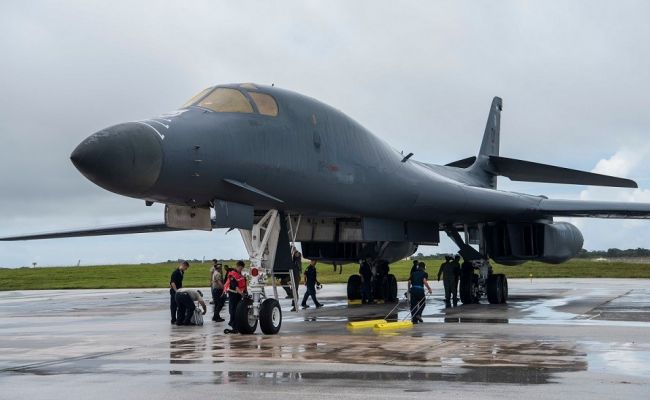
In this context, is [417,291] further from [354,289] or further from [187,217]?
[354,289]

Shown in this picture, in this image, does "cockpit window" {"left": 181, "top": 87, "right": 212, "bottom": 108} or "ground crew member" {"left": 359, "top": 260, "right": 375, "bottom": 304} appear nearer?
"cockpit window" {"left": 181, "top": 87, "right": 212, "bottom": 108}

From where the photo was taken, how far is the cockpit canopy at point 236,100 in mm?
12297

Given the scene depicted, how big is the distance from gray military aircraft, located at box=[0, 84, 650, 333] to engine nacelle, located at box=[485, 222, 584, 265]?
1.2 inches

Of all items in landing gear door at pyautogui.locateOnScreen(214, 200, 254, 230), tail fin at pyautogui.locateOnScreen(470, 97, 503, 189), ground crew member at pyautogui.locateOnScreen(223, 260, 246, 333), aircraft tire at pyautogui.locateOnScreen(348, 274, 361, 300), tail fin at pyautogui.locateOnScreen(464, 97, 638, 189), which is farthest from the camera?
tail fin at pyautogui.locateOnScreen(470, 97, 503, 189)

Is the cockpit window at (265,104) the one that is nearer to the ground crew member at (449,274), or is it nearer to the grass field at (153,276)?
the ground crew member at (449,274)

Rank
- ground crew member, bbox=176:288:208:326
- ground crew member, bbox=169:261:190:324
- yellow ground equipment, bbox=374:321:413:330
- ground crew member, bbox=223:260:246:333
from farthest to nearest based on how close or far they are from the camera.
Result: ground crew member, bbox=169:261:190:324 → ground crew member, bbox=176:288:208:326 → ground crew member, bbox=223:260:246:333 → yellow ground equipment, bbox=374:321:413:330

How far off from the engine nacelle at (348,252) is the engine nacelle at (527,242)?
2.39 meters

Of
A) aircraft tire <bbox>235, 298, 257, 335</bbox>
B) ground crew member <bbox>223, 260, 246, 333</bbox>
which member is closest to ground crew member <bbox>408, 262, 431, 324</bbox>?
ground crew member <bbox>223, 260, 246, 333</bbox>

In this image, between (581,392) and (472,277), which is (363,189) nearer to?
(472,277)

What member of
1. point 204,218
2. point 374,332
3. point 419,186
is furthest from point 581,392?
point 419,186

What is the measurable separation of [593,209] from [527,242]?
6.80 ft

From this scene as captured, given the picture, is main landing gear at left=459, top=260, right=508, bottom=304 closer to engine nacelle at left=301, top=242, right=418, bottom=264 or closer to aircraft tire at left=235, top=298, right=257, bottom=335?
engine nacelle at left=301, top=242, right=418, bottom=264

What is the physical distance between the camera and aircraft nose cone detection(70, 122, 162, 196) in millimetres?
10172

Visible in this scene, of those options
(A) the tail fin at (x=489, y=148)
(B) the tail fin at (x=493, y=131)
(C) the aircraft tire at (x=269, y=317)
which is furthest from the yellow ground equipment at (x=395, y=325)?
(B) the tail fin at (x=493, y=131)
